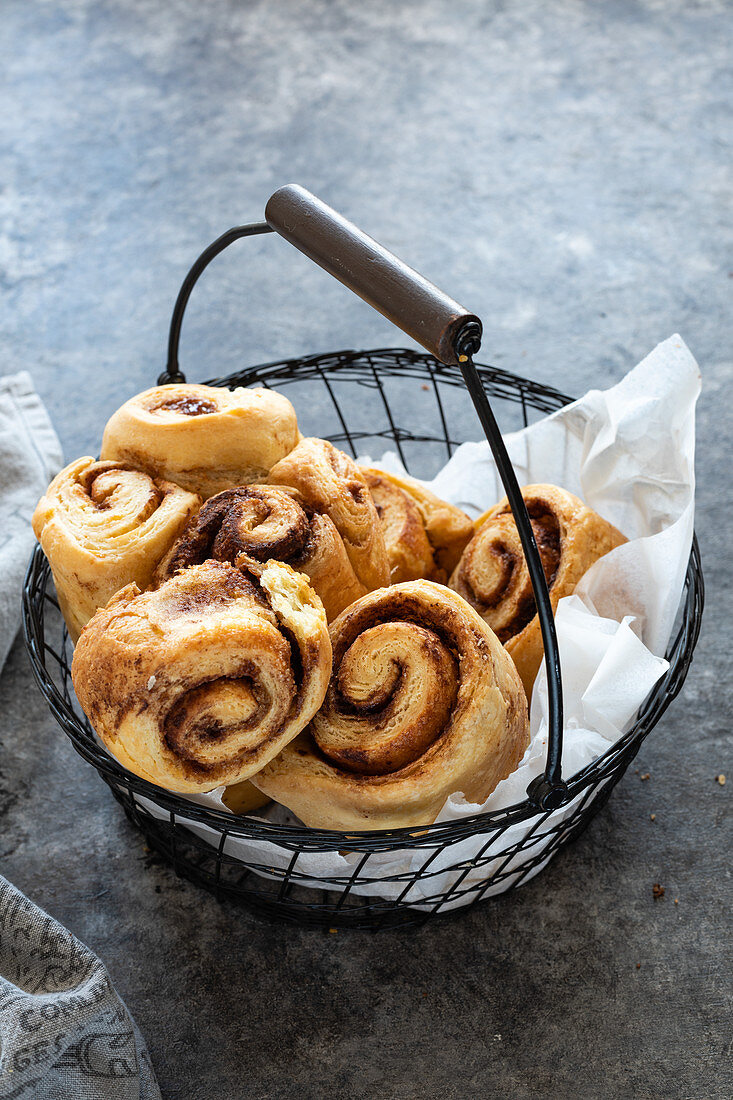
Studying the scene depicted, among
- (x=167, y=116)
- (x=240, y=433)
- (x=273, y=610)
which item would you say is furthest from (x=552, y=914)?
(x=167, y=116)

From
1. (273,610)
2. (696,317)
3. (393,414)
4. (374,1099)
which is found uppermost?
(273,610)

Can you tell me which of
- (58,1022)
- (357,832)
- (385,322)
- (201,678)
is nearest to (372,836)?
(357,832)

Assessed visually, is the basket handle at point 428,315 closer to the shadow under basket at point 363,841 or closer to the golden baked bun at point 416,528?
the shadow under basket at point 363,841

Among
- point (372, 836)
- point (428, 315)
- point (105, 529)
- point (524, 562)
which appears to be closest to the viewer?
point (428, 315)

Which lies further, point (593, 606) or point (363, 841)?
point (593, 606)

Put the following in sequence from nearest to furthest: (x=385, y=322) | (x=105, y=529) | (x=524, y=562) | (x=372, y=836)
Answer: (x=372, y=836) → (x=105, y=529) → (x=524, y=562) → (x=385, y=322)

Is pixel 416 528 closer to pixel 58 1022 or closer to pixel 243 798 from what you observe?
pixel 243 798

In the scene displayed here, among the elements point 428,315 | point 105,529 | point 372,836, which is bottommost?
point 372,836

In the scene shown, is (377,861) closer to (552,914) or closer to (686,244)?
(552,914)
